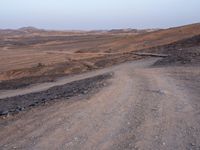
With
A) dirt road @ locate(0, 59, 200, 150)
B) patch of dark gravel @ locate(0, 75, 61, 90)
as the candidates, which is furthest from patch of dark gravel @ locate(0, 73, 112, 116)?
patch of dark gravel @ locate(0, 75, 61, 90)

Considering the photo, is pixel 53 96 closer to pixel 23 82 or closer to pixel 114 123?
pixel 114 123

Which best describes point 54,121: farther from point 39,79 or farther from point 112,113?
point 39,79

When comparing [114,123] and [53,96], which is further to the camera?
[53,96]

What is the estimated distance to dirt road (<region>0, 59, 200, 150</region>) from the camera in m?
7.36

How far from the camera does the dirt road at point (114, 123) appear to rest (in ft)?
24.1

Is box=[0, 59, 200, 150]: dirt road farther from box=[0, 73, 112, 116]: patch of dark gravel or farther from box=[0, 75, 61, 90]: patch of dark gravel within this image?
box=[0, 75, 61, 90]: patch of dark gravel

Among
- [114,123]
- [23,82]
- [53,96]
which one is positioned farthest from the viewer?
[23,82]

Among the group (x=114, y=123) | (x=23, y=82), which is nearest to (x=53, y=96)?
(x=114, y=123)

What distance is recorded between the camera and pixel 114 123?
27.9 ft

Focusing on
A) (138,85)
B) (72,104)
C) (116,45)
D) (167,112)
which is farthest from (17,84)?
(116,45)

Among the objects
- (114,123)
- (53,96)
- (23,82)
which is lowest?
(23,82)

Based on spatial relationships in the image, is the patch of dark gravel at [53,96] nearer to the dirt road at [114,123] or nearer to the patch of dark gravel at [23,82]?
the dirt road at [114,123]

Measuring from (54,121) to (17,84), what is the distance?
16.1 m

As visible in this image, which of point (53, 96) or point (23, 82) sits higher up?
point (53, 96)
